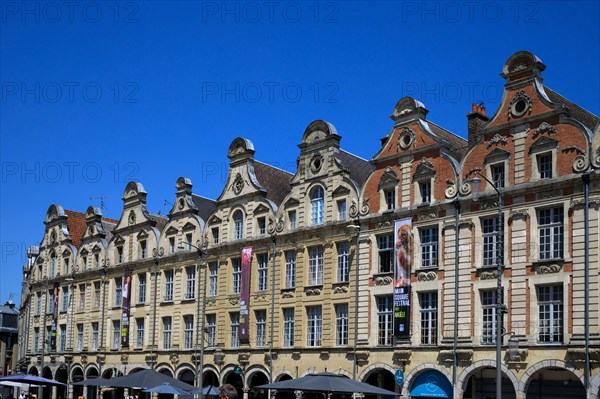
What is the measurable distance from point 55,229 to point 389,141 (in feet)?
115

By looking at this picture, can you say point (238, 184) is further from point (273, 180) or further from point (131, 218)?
point (131, 218)

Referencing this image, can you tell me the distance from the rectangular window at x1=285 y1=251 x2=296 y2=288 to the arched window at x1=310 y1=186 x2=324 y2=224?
84.2 inches

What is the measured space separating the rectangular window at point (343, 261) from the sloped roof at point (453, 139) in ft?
21.0

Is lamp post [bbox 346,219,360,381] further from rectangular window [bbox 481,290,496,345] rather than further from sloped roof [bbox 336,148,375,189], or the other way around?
rectangular window [bbox 481,290,496,345]

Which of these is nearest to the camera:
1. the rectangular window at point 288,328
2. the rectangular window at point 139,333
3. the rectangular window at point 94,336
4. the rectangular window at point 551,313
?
the rectangular window at point 551,313

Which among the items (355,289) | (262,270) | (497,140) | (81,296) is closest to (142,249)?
(81,296)

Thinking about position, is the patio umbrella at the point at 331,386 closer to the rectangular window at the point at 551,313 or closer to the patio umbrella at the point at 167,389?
the rectangular window at the point at 551,313

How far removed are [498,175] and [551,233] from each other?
10.8 ft

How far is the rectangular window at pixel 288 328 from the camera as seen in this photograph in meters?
42.1

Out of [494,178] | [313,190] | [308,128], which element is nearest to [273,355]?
[313,190]

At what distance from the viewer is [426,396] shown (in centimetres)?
3541

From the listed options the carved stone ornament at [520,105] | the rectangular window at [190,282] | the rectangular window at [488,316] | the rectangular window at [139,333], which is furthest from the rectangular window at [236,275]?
the carved stone ornament at [520,105]

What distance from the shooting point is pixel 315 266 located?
136 feet

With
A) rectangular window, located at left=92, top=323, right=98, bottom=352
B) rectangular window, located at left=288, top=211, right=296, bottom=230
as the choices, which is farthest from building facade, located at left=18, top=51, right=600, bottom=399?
rectangular window, located at left=92, top=323, right=98, bottom=352
